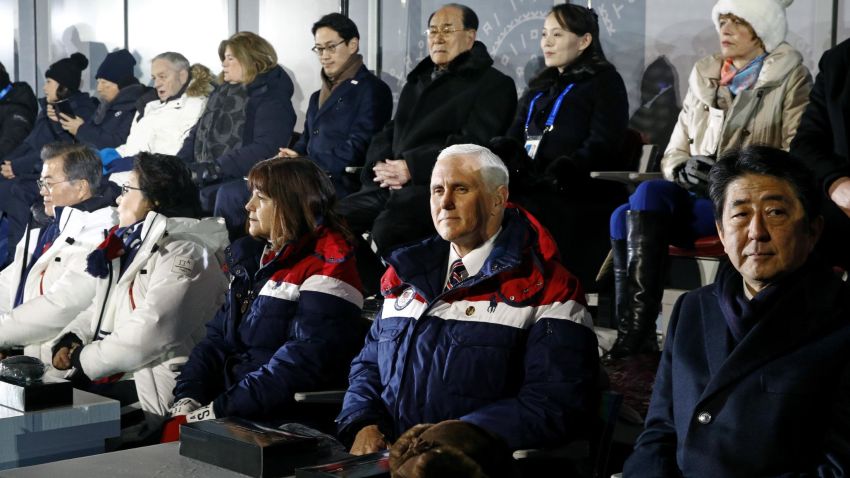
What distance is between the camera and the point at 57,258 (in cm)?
535

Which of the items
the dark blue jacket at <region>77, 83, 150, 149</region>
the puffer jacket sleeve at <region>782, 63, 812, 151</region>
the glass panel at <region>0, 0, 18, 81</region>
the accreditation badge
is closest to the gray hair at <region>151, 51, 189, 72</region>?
the dark blue jacket at <region>77, 83, 150, 149</region>

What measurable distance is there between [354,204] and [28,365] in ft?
7.90

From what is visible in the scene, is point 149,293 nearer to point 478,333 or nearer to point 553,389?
point 478,333

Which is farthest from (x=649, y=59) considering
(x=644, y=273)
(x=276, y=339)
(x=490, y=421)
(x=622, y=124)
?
(x=490, y=421)

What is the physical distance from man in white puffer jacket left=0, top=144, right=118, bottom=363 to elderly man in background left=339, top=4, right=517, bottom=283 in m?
1.29

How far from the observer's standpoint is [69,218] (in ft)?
18.5

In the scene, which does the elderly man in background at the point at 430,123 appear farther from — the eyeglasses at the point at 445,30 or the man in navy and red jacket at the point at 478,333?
the man in navy and red jacket at the point at 478,333

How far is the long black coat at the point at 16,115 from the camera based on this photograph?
955cm

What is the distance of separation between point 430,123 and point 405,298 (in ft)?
7.03

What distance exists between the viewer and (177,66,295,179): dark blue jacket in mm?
6543

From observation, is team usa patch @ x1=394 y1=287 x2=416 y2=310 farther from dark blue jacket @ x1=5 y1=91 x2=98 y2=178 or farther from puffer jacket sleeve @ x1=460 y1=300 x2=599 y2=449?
dark blue jacket @ x1=5 y1=91 x2=98 y2=178

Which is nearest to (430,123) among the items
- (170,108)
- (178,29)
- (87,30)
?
(170,108)

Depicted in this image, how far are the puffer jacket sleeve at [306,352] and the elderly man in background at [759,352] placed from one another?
1490 millimetres

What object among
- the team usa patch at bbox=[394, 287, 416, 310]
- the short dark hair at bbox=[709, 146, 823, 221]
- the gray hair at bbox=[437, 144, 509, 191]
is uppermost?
the short dark hair at bbox=[709, 146, 823, 221]
